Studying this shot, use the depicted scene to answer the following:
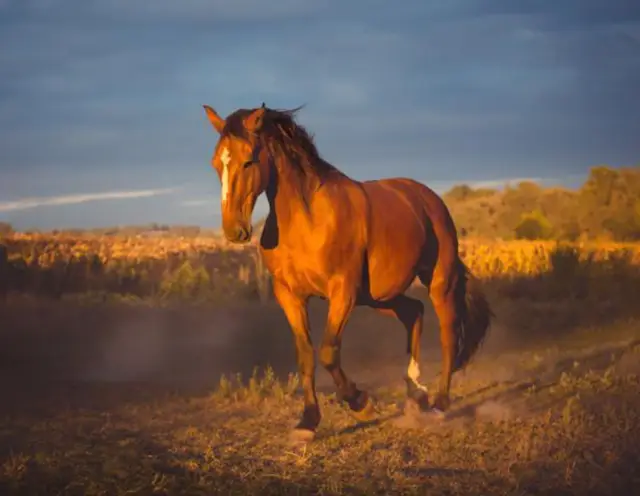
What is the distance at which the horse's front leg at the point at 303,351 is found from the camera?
6348 mm

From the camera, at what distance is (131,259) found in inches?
879

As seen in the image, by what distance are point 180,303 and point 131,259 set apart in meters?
5.77

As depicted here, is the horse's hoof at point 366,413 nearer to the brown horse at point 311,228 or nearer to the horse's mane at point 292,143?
the brown horse at point 311,228

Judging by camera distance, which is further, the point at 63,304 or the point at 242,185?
the point at 63,304

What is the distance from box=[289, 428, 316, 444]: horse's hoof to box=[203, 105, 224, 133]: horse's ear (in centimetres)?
234

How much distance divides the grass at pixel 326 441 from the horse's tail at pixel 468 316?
516mm

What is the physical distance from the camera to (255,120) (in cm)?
578

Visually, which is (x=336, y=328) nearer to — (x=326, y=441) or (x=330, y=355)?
(x=330, y=355)

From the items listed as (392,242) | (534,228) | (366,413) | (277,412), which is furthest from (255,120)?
(534,228)

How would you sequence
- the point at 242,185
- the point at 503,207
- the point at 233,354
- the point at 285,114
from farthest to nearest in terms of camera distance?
the point at 503,207, the point at 233,354, the point at 285,114, the point at 242,185

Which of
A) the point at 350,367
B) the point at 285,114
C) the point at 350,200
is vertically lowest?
the point at 350,367

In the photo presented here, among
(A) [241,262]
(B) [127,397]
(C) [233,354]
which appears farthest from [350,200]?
(A) [241,262]

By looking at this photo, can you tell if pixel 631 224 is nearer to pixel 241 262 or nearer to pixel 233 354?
pixel 241 262

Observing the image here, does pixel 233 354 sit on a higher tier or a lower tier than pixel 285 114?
lower
